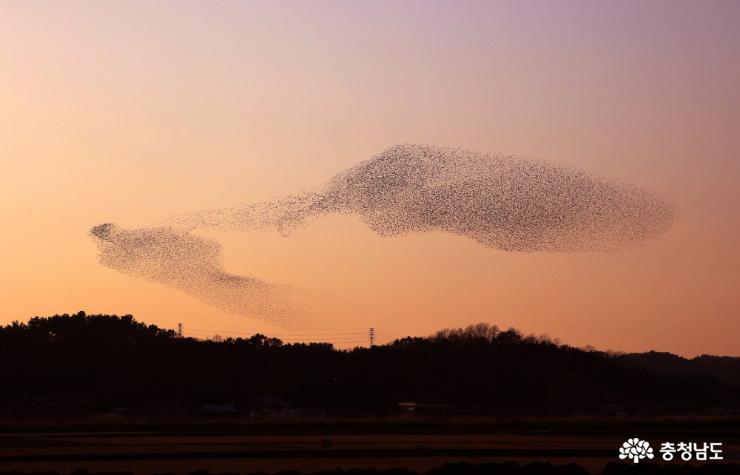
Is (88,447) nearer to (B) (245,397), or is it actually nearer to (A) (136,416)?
(A) (136,416)

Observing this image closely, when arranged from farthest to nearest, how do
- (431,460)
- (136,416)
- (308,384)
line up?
(308,384) < (136,416) < (431,460)

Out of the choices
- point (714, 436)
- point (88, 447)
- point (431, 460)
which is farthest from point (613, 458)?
point (88, 447)

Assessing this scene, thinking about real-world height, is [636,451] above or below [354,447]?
below

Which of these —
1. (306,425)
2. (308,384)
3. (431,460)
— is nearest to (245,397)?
(308,384)

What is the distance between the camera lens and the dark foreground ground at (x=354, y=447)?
61062mm

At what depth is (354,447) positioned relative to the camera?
8019 cm

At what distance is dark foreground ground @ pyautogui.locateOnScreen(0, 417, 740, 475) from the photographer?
61062 millimetres

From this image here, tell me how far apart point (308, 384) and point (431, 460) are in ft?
410

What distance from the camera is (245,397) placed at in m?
192

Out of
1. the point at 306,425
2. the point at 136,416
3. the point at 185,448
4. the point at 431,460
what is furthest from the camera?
the point at 136,416

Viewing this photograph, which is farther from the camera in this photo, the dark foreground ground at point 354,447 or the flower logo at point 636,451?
the flower logo at point 636,451

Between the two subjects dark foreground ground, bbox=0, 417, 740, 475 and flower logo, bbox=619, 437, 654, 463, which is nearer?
dark foreground ground, bbox=0, 417, 740, 475

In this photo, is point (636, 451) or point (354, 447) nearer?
point (636, 451)

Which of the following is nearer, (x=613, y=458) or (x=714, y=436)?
(x=613, y=458)
